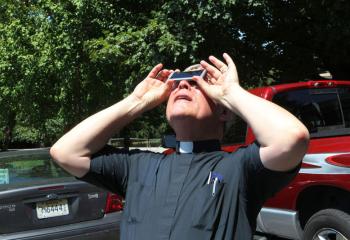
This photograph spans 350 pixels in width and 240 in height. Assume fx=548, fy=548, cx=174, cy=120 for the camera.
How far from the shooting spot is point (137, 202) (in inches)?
81.6

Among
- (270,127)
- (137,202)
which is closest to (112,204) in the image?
(137,202)

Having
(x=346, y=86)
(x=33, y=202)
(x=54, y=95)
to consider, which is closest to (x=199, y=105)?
(x=33, y=202)

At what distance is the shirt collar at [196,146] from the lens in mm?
2109

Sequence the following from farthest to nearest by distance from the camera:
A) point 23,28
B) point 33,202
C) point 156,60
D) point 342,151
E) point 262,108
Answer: point 23,28, point 156,60, point 33,202, point 342,151, point 262,108

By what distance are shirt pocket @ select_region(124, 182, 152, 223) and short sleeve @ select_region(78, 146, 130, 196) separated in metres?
0.13

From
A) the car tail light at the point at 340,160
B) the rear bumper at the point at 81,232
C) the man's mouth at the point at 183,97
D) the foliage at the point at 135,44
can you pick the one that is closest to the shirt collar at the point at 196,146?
the man's mouth at the point at 183,97

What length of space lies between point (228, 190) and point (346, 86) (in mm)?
4752

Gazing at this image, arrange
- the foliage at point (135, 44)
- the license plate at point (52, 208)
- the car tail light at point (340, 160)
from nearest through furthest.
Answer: the car tail light at point (340, 160), the license plate at point (52, 208), the foliage at point (135, 44)

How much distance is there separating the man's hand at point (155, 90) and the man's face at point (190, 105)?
0.11 m

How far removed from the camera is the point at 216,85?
6.95 ft

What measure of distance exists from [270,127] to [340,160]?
10.0 ft

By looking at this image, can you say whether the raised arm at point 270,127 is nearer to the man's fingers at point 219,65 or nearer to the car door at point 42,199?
the man's fingers at point 219,65

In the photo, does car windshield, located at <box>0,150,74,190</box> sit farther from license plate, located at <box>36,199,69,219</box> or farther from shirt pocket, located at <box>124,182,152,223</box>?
shirt pocket, located at <box>124,182,152,223</box>

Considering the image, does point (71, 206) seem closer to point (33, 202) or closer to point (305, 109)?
point (33, 202)
